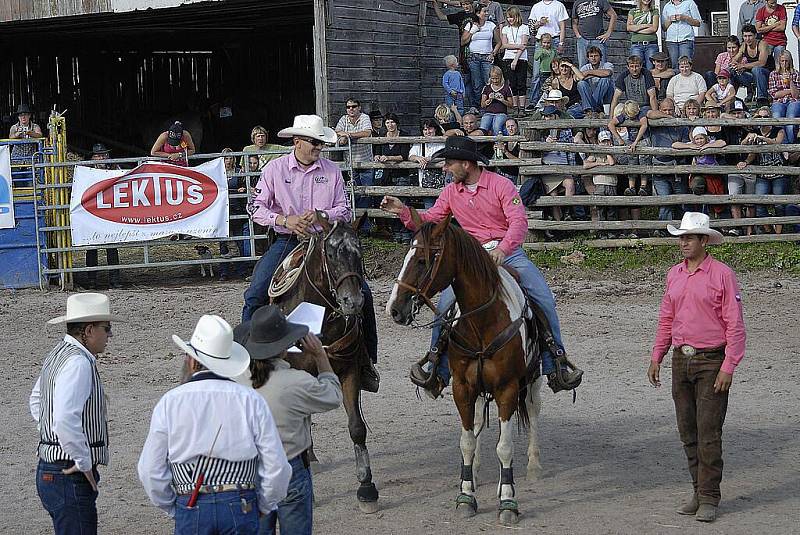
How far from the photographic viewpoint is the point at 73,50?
26344 mm

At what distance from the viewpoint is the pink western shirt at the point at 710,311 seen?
6.80m

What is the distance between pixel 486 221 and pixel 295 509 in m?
3.26

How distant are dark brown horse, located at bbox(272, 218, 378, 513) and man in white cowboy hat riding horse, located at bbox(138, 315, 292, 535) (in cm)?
221

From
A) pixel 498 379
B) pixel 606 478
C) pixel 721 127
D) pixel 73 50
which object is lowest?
pixel 606 478

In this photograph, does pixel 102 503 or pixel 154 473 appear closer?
pixel 154 473

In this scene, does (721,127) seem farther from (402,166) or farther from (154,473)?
(154,473)

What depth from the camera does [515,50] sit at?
20.4m

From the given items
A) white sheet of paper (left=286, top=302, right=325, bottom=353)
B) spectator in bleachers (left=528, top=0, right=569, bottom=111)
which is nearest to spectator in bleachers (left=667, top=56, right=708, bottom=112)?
spectator in bleachers (left=528, top=0, right=569, bottom=111)

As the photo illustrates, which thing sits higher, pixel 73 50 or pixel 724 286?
pixel 73 50

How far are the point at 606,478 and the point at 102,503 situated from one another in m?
3.55

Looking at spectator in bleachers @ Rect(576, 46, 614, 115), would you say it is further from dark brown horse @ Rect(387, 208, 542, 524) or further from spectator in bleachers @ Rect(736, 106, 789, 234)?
dark brown horse @ Rect(387, 208, 542, 524)

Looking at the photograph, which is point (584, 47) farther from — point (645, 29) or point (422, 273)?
point (422, 273)

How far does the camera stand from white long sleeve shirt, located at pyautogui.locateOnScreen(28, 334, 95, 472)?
16.8 feet

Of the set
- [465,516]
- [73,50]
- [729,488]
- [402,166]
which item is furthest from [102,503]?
[73,50]
